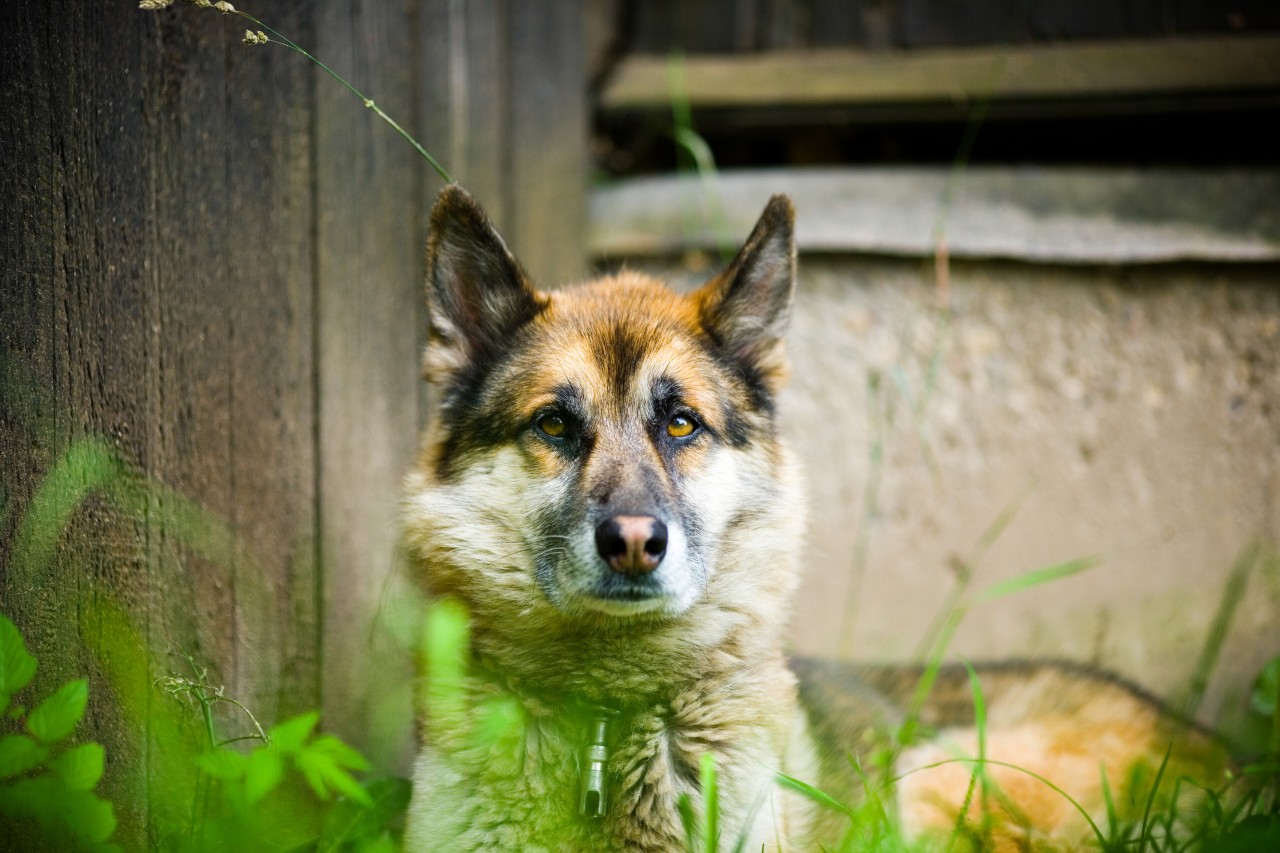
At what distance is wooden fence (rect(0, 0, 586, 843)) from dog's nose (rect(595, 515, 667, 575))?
1.01m

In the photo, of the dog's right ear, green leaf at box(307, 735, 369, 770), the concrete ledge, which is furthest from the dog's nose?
the concrete ledge

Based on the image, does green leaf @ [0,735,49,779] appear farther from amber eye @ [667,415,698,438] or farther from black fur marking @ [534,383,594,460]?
amber eye @ [667,415,698,438]

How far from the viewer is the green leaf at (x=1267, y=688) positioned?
376 cm

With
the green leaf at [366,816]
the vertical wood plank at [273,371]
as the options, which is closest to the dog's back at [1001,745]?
the green leaf at [366,816]

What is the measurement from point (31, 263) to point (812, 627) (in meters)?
3.55

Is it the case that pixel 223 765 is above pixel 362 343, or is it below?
below

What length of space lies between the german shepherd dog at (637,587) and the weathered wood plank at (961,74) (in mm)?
2054

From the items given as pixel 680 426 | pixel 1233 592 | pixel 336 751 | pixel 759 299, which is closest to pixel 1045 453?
pixel 1233 592

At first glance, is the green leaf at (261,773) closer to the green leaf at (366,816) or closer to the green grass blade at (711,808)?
the green leaf at (366,816)

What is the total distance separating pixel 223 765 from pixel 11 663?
448 millimetres

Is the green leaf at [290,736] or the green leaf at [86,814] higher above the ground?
the green leaf at [290,736]

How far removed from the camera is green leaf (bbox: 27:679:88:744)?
179cm

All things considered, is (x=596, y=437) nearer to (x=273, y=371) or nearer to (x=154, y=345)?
(x=273, y=371)

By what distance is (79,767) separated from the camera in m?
1.80
